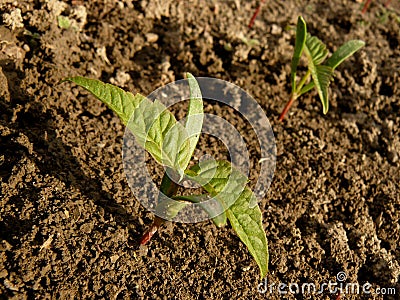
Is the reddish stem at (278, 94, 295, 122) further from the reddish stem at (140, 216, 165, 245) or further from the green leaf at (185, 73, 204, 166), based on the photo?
the reddish stem at (140, 216, 165, 245)

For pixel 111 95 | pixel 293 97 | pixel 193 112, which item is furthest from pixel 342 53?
pixel 111 95

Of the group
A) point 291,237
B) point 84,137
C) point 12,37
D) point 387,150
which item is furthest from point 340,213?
point 12,37

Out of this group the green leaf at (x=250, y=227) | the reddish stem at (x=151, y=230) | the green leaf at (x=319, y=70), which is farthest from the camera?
the green leaf at (x=319, y=70)

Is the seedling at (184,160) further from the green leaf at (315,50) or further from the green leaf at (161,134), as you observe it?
the green leaf at (315,50)

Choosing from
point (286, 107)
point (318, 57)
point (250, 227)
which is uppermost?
point (318, 57)

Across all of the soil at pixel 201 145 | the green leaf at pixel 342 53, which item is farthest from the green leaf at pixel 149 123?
the green leaf at pixel 342 53

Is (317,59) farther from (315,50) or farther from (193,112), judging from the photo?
(193,112)
